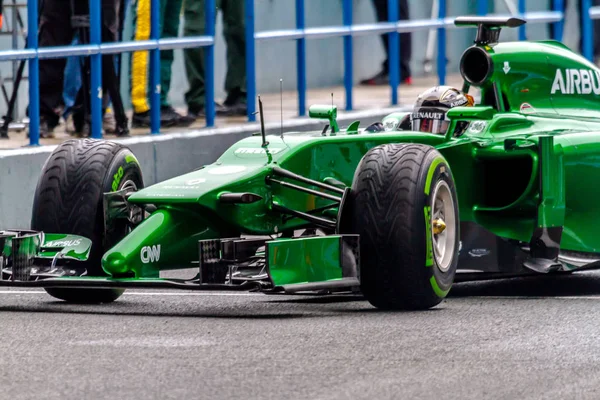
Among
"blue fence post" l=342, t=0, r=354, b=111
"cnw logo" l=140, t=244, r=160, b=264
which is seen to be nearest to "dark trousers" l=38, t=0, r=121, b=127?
"blue fence post" l=342, t=0, r=354, b=111

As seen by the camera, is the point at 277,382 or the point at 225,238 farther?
the point at 225,238

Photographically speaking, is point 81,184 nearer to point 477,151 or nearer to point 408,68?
point 477,151

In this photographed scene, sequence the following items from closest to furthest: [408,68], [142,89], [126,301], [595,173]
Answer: [126,301] → [595,173] → [142,89] → [408,68]

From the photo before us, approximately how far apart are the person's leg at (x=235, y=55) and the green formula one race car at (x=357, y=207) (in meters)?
5.22

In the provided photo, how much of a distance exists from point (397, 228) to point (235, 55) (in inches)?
297

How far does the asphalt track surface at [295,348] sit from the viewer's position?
6.18m

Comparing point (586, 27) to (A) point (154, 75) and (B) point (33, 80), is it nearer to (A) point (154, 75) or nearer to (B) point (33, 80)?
(A) point (154, 75)

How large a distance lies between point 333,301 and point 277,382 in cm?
249

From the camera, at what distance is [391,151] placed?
27.1 feet

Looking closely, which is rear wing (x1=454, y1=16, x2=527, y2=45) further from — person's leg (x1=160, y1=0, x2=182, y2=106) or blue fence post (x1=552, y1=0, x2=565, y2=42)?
blue fence post (x1=552, y1=0, x2=565, y2=42)

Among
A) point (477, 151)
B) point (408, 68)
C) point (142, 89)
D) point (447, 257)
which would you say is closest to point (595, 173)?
point (477, 151)

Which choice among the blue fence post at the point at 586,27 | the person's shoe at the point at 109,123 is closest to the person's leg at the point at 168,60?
the person's shoe at the point at 109,123

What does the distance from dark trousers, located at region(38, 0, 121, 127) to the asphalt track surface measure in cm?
409

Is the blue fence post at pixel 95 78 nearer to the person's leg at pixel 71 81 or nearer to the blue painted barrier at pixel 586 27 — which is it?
the person's leg at pixel 71 81
